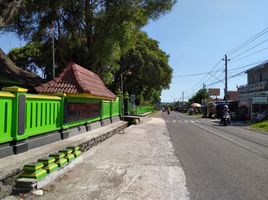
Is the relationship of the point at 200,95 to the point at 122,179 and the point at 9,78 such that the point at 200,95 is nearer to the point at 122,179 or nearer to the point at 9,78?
the point at 9,78

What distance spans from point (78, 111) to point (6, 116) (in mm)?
6575

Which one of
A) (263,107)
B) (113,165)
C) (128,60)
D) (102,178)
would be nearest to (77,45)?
(113,165)

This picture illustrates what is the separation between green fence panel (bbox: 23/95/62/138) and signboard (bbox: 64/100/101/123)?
33.4 inches

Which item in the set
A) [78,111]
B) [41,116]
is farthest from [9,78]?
[41,116]

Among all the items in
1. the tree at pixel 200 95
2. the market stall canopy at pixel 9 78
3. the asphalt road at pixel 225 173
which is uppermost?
the tree at pixel 200 95

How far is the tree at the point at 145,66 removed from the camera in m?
55.3

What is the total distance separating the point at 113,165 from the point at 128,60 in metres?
46.0

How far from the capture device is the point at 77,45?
2617 cm

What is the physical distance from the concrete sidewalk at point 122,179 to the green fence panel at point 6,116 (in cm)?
154

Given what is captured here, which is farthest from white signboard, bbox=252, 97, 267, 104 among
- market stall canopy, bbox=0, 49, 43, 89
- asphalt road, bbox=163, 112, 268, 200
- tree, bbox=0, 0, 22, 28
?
tree, bbox=0, 0, 22, 28

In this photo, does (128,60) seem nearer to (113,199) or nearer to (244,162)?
(244,162)

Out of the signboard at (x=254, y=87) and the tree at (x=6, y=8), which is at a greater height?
the signboard at (x=254, y=87)

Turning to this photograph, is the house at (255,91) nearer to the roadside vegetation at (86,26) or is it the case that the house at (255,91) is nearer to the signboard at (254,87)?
the signboard at (254,87)

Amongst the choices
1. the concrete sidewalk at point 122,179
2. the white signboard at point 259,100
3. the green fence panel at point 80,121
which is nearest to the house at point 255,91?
the white signboard at point 259,100
